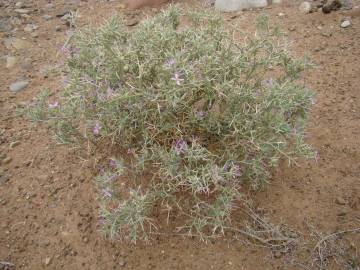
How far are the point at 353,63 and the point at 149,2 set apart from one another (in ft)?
7.30

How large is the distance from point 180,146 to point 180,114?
175mm

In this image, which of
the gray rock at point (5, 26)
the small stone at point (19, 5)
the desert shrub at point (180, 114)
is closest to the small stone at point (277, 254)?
the desert shrub at point (180, 114)

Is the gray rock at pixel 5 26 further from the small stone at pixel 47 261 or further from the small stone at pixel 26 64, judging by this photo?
the small stone at pixel 47 261

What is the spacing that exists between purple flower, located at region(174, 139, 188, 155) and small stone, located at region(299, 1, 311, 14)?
8.62 feet

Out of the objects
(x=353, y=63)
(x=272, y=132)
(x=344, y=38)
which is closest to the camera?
(x=272, y=132)

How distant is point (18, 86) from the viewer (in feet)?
11.2

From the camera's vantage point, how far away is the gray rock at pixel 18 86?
3381 millimetres

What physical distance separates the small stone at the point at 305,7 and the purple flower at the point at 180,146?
2627 mm

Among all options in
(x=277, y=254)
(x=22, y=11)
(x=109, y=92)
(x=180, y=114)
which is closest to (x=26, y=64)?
(x=22, y=11)

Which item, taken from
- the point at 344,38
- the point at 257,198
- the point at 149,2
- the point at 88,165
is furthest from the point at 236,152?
the point at 149,2

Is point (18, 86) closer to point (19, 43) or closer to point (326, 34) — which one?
point (19, 43)

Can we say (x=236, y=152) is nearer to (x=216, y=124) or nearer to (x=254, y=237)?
(x=216, y=124)

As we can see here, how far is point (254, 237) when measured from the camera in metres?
2.23

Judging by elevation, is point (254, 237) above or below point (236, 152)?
below
